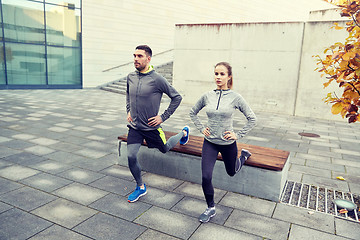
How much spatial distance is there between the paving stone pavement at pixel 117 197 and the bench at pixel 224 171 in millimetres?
147

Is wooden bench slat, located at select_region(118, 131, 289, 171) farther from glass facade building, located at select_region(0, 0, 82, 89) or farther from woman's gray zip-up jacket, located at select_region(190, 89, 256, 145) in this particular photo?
glass facade building, located at select_region(0, 0, 82, 89)

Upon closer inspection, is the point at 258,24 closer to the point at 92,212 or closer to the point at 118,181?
the point at 118,181

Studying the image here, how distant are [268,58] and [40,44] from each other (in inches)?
533

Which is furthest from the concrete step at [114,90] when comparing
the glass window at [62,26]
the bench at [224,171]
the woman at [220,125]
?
the woman at [220,125]

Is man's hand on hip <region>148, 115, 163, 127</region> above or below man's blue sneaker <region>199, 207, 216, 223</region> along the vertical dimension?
above

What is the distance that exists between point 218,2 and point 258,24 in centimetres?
1319

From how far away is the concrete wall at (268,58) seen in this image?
11.7 m

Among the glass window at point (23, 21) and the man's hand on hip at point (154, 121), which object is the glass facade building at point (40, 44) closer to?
the glass window at point (23, 21)

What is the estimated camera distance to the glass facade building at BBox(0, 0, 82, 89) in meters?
16.3

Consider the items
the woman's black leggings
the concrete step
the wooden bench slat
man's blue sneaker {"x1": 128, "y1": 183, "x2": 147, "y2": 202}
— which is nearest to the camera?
the woman's black leggings

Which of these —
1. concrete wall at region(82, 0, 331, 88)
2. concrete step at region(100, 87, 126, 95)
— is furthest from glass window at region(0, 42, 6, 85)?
concrete step at region(100, 87, 126, 95)

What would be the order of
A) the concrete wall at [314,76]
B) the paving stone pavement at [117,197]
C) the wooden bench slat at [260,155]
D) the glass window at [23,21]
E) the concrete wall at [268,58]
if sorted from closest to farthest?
the paving stone pavement at [117,197], the wooden bench slat at [260,155], the concrete wall at [314,76], the concrete wall at [268,58], the glass window at [23,21]

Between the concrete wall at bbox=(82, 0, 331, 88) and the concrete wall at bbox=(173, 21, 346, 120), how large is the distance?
694cm

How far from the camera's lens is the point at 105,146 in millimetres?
6539
